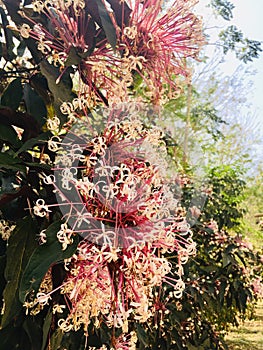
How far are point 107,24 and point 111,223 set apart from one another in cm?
19

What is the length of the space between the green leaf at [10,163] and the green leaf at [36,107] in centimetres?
12

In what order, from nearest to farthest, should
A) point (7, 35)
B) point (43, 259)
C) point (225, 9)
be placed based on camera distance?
point (43, 259) < point (7, 35) < point (225, 9)

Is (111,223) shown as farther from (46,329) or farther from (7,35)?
(7,35)

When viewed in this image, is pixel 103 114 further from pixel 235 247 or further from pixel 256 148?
pixel 256 148

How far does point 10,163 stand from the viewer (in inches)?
19.8

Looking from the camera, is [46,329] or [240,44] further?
[240,44]

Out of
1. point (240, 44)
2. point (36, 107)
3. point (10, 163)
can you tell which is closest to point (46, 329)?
point (10, 163)

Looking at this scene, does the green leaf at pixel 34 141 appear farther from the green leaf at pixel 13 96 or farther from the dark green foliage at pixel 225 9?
the dark green foliage at pixel 225 9

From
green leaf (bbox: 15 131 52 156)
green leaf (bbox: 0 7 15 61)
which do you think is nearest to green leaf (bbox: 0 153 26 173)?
green leaf (bbox: 15 131 52 156)

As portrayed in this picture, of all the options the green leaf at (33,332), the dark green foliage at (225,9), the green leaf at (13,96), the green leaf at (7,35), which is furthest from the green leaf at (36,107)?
the dark green foliage at (225,9)

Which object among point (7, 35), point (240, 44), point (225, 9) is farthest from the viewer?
point (240, 44)

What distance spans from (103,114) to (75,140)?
0.05m

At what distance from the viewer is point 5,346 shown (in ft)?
1.87

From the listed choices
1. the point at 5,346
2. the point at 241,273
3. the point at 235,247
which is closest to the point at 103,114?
the point at 5,346
